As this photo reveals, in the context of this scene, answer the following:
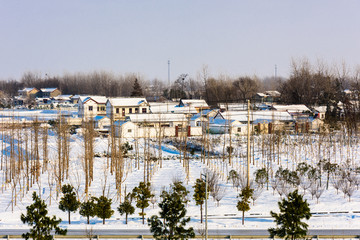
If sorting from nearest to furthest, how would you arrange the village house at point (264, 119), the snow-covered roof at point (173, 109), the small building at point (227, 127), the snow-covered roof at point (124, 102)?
the small building at point (227, 127) → the village house at point (264, 119) → the snow-covered roof at point (124, 102) → the snow-covered roof at point (173, 109)

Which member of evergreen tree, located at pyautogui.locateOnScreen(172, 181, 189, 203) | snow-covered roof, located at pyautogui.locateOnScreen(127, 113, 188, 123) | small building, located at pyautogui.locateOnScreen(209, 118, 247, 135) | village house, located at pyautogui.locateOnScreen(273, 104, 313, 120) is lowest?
evergreen tree, located at pyautogui.locateOnScreen(172, 181, 189, 203)

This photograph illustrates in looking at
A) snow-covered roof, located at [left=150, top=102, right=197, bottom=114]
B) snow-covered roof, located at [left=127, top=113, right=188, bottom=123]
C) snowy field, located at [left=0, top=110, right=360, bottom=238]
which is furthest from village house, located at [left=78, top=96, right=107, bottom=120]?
snowy field, located at [left=0, top=110, right=360, bottom=238]

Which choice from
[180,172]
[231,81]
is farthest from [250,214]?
[231,81]

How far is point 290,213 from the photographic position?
8.24m

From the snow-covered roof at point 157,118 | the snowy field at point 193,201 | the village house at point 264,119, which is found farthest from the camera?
the snow-covered roof at point 157,118

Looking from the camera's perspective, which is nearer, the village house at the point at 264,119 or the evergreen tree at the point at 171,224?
the evergreen tree at the point at 171,224

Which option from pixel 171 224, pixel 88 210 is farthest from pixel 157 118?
pixel 171 224

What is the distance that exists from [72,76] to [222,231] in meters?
68.0

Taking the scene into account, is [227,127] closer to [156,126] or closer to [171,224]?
[156,126]

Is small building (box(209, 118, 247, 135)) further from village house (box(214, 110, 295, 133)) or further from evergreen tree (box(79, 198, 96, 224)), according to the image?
evergreen tree (box(79, 198, 96, 224))

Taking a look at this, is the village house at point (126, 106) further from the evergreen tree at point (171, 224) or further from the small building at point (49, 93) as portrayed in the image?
the small building at point (49, 93)

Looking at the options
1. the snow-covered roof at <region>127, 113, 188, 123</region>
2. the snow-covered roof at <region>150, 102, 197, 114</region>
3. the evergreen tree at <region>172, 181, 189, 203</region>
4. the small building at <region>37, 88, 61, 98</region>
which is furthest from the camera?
the small building at <region>37, 88, 61, 98</region>

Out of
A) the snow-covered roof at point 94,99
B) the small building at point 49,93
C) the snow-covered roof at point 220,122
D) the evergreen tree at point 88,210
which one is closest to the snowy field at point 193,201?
the evergreen tree at point 88,210

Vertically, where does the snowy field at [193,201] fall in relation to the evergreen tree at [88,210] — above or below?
below
